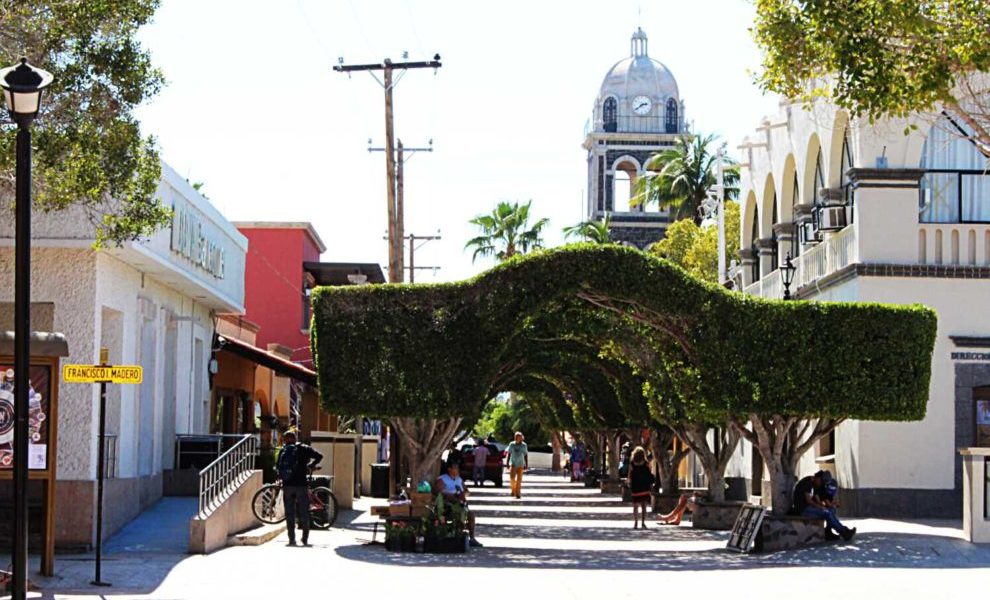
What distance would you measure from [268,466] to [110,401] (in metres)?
6.89

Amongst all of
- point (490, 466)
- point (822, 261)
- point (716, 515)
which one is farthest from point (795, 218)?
point (490, 466)

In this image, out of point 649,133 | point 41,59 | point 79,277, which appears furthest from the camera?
point 649,133

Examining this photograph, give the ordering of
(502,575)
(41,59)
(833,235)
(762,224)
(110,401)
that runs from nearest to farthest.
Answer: (41,59) < (502,575) < (110,401) < (833,235) < (762,224)

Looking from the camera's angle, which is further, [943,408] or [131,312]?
[943,408]

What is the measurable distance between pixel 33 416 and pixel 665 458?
21.9 meters

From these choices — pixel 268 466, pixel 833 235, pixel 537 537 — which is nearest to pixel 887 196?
pixel 833 235

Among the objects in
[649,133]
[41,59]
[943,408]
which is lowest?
[943,408]

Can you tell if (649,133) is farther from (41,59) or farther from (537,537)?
(41,59)

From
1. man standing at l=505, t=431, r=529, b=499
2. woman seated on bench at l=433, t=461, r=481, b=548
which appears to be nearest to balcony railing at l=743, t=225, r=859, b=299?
man standing at l=505, t=431, r=529, b=499

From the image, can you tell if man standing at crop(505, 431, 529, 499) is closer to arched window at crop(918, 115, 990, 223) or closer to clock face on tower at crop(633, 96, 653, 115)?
arched window at crop(918, 115, 990, 223)

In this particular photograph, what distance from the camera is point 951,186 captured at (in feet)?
98.9

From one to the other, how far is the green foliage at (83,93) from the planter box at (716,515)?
15700 mm

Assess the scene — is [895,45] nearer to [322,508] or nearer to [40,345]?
[40,345]

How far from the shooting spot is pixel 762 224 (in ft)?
133
